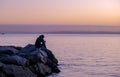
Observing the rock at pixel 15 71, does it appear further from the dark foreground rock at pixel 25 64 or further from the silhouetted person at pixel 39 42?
the silhouetted person at pixel 39 42

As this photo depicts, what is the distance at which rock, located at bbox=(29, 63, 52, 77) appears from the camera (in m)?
23.0

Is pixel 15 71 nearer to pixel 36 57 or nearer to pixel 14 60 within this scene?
pixel 14 60

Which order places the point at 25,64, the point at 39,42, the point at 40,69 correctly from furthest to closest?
the point at 39,42 < the point at 40,69 < the point at 25,64

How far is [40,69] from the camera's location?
23.6 meters

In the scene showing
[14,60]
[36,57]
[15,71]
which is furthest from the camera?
[36,57]

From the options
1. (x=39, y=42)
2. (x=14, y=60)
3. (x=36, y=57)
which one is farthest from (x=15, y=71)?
(x=39, y=42)

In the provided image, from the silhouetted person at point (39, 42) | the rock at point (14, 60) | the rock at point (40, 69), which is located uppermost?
the silhouetted person at point (39, 42)

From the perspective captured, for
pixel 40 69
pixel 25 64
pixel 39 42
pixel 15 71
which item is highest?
pixel 39 42

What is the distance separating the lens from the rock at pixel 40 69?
75.5 feet

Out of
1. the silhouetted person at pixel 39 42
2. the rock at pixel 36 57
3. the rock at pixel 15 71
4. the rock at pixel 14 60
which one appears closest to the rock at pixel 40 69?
the rock at pixel 36 57

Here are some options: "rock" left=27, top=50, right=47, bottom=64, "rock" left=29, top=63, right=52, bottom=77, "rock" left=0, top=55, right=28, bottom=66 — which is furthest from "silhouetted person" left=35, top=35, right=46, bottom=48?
"rock" left=0, top=55, right=28, bottom=66

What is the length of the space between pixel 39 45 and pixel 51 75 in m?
6.35

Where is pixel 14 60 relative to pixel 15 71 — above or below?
above

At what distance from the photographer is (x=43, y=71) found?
24.1 meters
